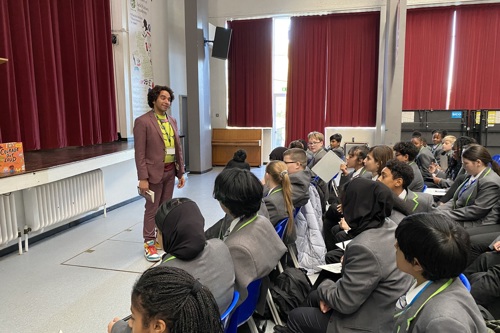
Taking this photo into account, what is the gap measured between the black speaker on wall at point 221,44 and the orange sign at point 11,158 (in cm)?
539

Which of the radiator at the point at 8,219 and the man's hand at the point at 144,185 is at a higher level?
the man's hand at the point at 144,185

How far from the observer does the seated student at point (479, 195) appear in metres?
2.77

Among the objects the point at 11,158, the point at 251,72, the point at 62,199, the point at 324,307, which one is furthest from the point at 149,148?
the point at 251,72

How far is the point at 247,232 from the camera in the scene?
1.69 m

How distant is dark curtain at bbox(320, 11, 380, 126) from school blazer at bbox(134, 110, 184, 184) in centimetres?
635

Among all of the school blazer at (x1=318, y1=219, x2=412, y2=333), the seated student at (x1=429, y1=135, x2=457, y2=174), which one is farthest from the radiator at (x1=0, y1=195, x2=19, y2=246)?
the seated student at (x1=429, y1=135, x2=457, y2=174)

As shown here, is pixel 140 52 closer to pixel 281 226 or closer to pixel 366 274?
pixel 281 226

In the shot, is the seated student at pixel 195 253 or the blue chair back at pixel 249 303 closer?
the seated student at pixel 195 253

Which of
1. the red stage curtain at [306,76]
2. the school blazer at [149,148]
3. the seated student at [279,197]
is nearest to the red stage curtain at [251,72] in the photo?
the red stage curtain at [306,76]

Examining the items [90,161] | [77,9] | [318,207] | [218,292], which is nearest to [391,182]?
[318,207]

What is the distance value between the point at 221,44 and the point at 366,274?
7241 mm

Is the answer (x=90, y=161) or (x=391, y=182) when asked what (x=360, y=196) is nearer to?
(x=391, y=182)

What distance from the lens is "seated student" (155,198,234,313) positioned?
50.7 inches

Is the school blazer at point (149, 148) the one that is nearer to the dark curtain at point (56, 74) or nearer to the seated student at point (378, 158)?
the dark curtain at point (56, 74)
